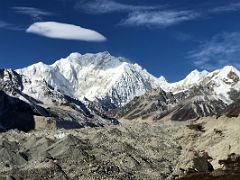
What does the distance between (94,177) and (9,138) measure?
62.3m

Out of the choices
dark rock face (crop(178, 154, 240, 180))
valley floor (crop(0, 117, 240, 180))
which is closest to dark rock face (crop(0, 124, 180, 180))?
valley floor (crop(0, 117, 240, 180))

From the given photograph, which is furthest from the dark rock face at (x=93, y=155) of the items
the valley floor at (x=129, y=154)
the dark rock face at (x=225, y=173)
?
the dark rock face at (x=225, y=173)

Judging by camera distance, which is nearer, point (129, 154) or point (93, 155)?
point (93, 155)

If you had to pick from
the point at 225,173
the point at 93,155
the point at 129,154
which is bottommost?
the point at 225,173

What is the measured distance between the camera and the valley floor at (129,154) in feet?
366

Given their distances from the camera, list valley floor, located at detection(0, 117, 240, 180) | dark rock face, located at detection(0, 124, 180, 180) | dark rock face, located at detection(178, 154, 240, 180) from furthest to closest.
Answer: dark rock face, located at detection(0, 124, 180, 180), valley floor, located at detection(0, 117, 240, 180), dark rock face, located at detection(178, 154, 240, 180)

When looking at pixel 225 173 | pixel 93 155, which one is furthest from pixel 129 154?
pixel 225 173

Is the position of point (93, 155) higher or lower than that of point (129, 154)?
higher

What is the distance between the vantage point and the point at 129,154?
126312mm

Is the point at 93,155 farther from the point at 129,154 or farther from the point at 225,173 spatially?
the point at 225,173

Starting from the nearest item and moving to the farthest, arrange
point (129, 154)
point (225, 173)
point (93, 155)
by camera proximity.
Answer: point (225, 173) → point (93, 155) → point (129, 154)

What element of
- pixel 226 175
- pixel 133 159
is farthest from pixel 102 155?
pixel 226 175

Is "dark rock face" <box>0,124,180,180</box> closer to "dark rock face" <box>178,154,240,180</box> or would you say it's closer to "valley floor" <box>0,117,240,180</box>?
"valley floor" <box>0,117,240,180</box>

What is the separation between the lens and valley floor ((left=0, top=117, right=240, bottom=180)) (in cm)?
11162
